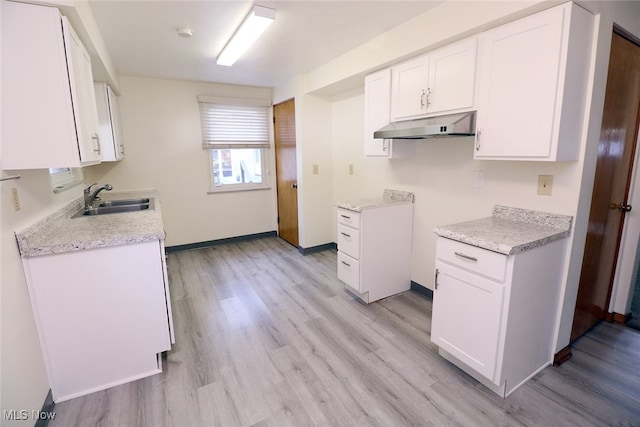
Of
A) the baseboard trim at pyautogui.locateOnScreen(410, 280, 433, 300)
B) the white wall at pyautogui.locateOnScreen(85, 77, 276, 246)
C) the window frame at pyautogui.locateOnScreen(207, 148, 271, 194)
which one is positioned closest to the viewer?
the baseboard trim at pyautogui.locateOnScreen(410, 280, 433, 300)

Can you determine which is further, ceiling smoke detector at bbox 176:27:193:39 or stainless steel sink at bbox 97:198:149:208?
stainless steel sink at bbox 97:198:149:208

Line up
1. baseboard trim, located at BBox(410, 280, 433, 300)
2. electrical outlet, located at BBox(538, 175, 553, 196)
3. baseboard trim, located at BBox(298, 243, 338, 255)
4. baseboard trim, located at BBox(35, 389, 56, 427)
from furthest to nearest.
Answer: baseboard trim, located at BBox(298, 243, 338, 255)
baseboard trim, located at BBox(410, 280, 433, 300)
electrical outlet, located at BBox(538, 175, 553, 196)
baseboard trim, located at BBox(35, 389, 56, 427)

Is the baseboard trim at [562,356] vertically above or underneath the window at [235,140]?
underneath

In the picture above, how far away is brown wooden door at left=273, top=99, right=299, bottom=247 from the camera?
433 centimetres

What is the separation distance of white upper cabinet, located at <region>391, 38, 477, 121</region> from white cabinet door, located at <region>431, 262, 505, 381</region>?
3.78 feet

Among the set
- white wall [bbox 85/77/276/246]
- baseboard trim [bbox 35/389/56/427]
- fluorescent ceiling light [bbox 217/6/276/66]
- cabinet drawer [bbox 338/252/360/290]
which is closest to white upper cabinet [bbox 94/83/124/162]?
white wall [bbox 85/77/276/246]

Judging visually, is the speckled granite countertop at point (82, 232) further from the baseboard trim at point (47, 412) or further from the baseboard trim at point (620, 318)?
the baseboard trim at point (620, 318)

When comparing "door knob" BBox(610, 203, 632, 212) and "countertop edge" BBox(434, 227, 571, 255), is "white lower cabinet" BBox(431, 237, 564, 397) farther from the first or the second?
"door knob" BBox(610, 203, 632, 212)

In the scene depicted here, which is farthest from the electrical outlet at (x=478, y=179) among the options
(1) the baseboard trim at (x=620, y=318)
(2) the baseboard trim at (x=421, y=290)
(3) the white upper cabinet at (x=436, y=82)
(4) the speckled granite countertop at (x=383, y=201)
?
(1) the baseboard trim at (x=620, y=318)

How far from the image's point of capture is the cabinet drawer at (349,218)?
8.91 ft

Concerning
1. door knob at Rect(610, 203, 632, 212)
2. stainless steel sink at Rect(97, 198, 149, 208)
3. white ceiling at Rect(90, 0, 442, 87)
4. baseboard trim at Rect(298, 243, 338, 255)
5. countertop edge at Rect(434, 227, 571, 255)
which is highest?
white ceiling at Rect(90, 0, 442, 87)

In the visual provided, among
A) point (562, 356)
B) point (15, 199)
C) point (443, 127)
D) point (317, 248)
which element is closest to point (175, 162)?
point (317, 248)

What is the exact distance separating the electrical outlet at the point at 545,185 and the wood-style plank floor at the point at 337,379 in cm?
115

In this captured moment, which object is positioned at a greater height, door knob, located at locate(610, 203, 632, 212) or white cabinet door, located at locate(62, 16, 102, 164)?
white cabinet door, located at locate(62, 16, 102, 164)
